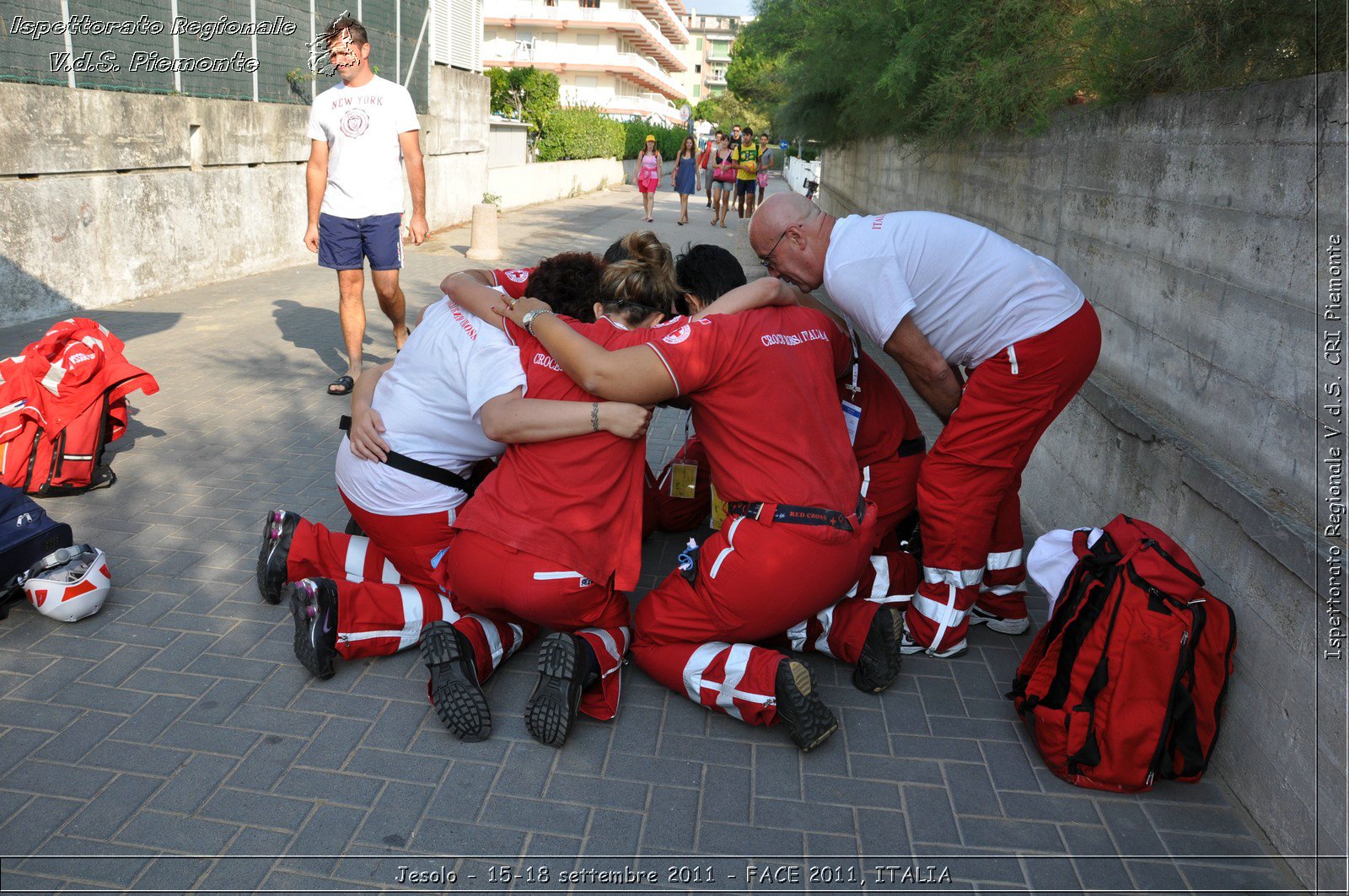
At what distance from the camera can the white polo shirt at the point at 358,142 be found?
6719 mm

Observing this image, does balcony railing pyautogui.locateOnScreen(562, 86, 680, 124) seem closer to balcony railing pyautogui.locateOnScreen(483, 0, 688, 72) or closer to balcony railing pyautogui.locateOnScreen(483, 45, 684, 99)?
balcony railing pyautogui.locateOnScreen(483, 45, 684, 99)

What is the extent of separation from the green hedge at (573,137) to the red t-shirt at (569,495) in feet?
88.2

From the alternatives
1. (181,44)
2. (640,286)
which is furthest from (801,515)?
(181,44)

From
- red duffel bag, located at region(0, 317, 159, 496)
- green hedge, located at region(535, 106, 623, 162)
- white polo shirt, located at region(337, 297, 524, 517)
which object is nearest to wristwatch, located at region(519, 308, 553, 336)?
white polo shirt, located at region(337, 297, 524, 517)

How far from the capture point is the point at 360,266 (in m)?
6.94

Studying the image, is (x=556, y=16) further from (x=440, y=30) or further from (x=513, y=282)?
(x=513, y=282)

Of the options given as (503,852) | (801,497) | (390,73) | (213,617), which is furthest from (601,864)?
(390,73)

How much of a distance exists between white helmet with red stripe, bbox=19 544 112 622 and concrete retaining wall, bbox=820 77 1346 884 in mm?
3816

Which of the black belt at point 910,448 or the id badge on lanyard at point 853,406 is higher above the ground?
the id badge on lanyard at point 853,406

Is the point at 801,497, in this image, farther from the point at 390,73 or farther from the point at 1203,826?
the point at 390,73

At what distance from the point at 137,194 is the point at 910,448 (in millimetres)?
8132

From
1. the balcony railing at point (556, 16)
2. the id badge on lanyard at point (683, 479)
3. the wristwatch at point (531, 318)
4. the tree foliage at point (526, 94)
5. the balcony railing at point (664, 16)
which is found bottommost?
the id badge on lanyard at point (683, 479)

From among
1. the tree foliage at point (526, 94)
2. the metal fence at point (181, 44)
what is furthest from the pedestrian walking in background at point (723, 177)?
the tree foliage at point (526, 94)

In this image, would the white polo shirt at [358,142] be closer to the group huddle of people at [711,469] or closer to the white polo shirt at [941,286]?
the group huddle of people at [711,469]
